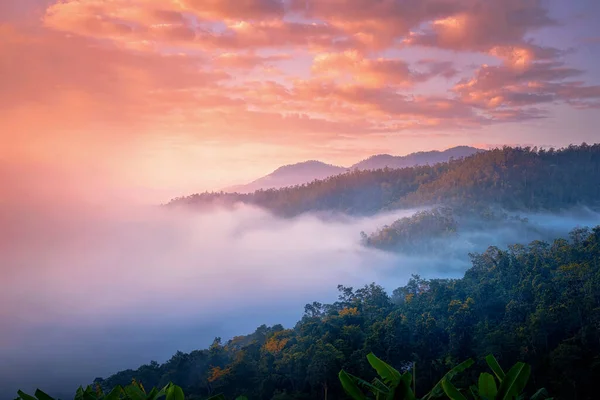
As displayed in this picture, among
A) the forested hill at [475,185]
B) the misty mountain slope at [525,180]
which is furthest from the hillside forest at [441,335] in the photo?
the forested hill at [475,185]

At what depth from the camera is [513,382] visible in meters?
1.14

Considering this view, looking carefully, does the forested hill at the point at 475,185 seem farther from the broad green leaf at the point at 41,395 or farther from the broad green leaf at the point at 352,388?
the broad green leaf at the point at 41,395

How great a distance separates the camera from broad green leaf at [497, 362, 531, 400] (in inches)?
44.6

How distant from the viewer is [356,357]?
11836 millimetres

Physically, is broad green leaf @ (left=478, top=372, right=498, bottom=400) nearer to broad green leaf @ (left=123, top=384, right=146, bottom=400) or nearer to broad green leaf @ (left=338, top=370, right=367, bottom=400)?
broad green leaf @ (left=338, top=370, right=367, bottom=400)

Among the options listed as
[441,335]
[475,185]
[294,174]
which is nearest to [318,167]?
[294,174]

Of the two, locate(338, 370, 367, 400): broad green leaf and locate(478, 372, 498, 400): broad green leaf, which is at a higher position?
locate(338, 370, 367, 400): broad green leaf

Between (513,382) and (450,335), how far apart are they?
38.9 feet

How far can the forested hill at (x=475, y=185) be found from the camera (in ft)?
99.6

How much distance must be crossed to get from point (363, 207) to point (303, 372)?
3566cm

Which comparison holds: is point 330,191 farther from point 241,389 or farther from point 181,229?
point 241,389

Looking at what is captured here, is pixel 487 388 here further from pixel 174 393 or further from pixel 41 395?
pixel 41 395

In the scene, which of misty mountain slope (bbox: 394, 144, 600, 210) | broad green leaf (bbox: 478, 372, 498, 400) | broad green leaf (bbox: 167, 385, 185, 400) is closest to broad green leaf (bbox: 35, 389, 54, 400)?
broad green leaf (bbox: 167, 385, 185, 400)

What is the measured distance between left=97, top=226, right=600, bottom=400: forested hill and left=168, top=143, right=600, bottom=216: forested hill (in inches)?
586
